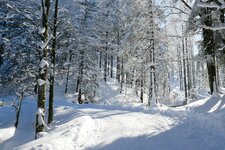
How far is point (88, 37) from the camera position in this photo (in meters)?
35.3

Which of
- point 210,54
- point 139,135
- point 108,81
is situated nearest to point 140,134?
point 139,135

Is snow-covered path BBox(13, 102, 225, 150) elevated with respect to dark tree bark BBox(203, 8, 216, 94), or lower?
lower

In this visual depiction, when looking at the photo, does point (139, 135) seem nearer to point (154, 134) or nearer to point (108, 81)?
point (154, 134)

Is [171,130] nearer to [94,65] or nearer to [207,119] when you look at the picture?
Answer: [207,119]

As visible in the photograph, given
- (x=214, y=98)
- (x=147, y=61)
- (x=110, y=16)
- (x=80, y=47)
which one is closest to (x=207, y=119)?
(x=214, y=98)

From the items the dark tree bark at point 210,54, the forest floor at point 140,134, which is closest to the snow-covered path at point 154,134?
the forest floor at point 140,134

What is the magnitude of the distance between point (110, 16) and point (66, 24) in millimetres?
27766

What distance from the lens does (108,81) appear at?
144 ft

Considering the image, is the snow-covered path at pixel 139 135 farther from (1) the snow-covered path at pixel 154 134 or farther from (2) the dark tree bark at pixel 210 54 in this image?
(2) the dark tree bark at pixel 210 54

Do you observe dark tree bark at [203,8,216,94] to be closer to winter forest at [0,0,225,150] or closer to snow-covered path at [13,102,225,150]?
winter forest at [0,0,225,150]

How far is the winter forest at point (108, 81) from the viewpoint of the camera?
9.28 m

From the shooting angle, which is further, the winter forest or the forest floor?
the winter forest

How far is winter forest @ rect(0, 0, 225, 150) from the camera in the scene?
30.5 ft

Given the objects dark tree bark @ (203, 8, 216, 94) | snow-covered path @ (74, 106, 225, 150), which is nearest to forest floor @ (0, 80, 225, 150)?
snow-covered path @ (74, 106, 225, 150)
